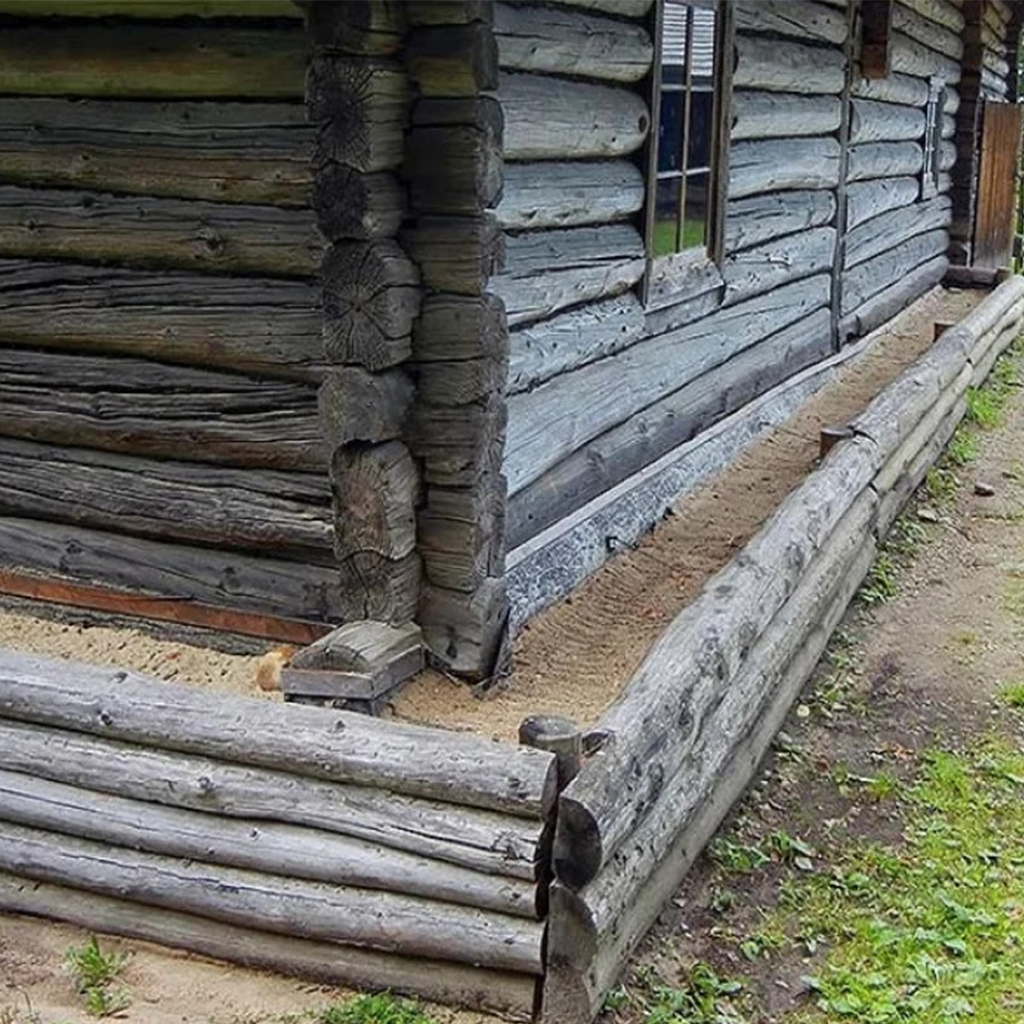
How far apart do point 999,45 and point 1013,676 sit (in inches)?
510

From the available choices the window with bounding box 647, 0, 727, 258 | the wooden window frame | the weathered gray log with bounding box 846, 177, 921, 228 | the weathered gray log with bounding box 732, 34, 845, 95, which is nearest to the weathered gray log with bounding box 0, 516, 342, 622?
the wooden window frame

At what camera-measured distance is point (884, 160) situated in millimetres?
11320

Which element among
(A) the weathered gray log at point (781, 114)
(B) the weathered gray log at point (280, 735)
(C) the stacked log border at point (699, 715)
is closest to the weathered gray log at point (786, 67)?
(A) the weathered gray log at point (781, 114)

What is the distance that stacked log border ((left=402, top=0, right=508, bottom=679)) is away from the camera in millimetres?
4359

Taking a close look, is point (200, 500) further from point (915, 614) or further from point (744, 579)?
point (915, 614)

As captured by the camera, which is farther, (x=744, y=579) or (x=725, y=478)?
(x=725, y=478)

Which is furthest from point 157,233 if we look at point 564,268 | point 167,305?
point 564,268

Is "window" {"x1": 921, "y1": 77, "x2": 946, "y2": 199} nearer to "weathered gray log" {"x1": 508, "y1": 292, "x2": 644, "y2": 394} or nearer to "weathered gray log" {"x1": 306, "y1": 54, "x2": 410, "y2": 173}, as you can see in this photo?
"weathered gray log" {"x1": 508, "y1": 292, "x2": 644, "y2": 394}

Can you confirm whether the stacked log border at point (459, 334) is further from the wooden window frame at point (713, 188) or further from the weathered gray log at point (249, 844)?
the wooden window frame at point (713, 188)

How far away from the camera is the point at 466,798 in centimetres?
362

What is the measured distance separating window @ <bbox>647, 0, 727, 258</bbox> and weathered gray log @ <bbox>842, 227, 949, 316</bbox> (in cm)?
366

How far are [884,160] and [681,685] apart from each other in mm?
8250

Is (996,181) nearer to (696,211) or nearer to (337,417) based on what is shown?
(696,211)

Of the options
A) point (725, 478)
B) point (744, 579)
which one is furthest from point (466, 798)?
point (725, 478)
